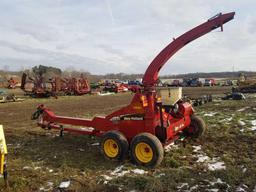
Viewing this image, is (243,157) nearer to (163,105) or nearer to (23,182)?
(163,105)

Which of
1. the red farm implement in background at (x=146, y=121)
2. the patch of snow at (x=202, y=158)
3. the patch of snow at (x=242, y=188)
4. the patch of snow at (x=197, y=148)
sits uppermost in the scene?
the red farm implement in background at (x=146, y=121)

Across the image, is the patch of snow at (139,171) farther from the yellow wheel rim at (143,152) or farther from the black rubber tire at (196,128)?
the black rubber tire at (196,128)

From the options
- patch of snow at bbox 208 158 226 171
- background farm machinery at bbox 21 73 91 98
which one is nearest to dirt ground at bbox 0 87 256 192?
patch of snow at bbox 208 158 226 171

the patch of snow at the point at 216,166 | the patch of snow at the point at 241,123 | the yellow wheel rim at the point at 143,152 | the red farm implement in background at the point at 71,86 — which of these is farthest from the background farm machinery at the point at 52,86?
the patch of snow at the point at 216,166

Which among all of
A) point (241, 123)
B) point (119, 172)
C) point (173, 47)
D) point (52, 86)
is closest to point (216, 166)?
point (119, 172)

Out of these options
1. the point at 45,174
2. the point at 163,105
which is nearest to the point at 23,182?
the point at 45,174

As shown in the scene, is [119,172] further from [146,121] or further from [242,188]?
[242,188]

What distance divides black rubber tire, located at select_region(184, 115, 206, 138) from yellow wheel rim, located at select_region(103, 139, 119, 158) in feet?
8.63

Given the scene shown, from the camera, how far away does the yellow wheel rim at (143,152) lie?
6.89 m

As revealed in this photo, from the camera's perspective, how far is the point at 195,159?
24.0 feet

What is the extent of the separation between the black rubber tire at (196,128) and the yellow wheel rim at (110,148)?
2.63 m

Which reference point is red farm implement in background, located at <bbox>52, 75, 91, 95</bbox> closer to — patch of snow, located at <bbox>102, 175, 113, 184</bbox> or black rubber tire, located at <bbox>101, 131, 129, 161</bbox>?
black rubber tire, located at <bbox>101, 131, 129, 161</bbox>

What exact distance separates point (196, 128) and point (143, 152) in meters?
2.59

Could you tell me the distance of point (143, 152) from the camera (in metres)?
7.02
